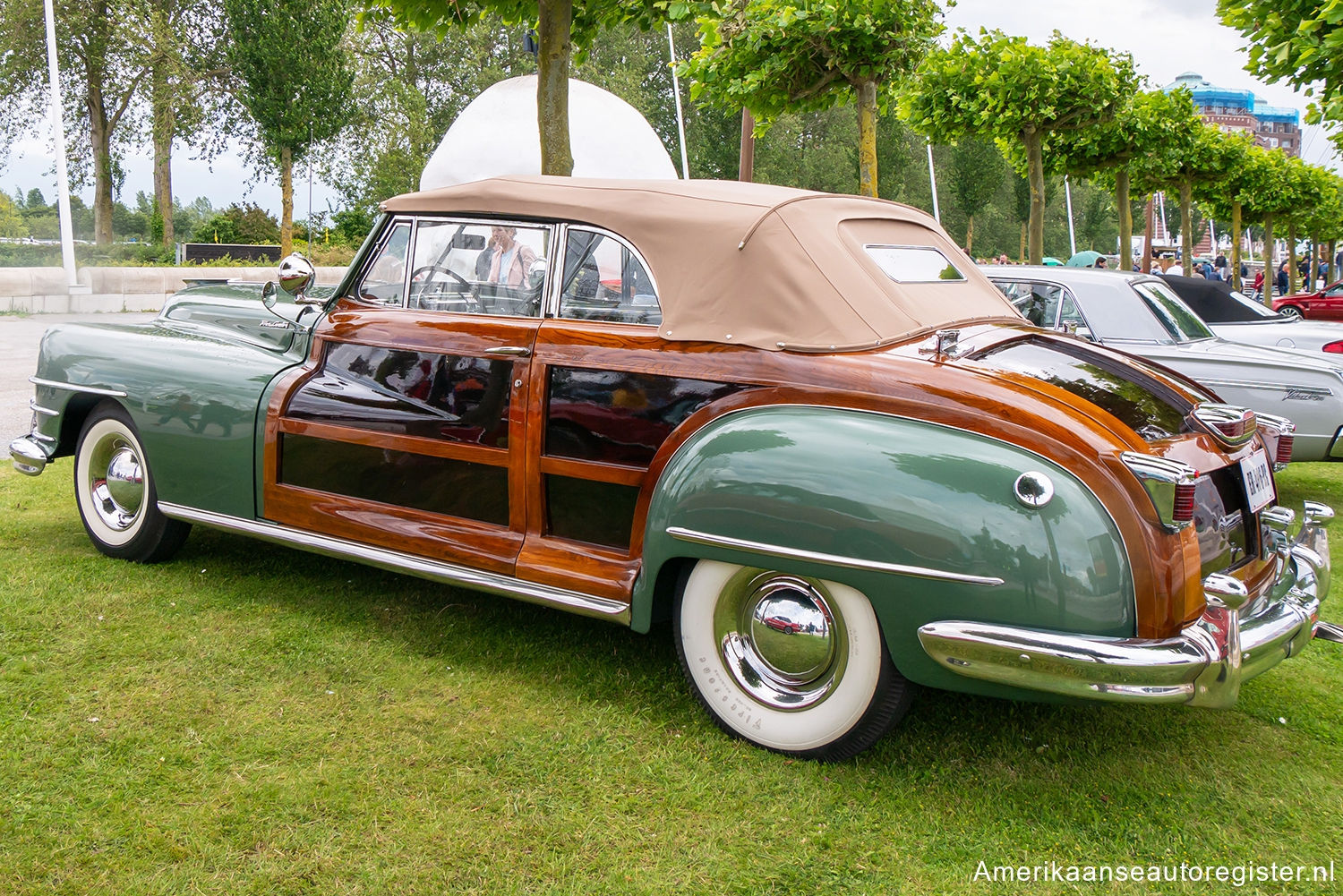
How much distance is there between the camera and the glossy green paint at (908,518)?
258cm

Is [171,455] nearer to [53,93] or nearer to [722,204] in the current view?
[722,204]

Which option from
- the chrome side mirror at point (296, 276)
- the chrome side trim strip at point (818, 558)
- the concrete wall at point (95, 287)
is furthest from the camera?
the concrete wall at point (95, 287)

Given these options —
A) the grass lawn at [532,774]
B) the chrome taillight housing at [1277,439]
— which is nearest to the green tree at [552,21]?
the grass lawn at [532,774]

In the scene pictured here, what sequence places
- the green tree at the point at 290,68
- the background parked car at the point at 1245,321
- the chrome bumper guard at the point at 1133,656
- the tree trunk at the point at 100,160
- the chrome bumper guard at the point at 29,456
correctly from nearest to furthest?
1. the chrome bumper guard at the point at 1133,656
2. the chrome bumper guard at the point at 29,456
3. the background parked car at the point at 1245,321
4. the green tree at the point at 290,68
5. the tree trunk at the point at 100,160

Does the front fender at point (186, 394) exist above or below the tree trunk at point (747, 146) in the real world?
below

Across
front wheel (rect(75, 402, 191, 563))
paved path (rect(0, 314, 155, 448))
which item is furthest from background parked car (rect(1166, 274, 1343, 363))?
paved path (rect(0, 314, 155, 448))

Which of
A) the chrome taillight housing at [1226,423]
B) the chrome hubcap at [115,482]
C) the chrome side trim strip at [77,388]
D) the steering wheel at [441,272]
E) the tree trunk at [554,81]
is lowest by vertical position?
the chrome hubcap at [115,482]

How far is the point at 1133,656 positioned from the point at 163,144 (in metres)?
34.1

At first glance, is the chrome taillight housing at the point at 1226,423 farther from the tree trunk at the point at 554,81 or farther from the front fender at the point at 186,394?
the tree trunk at the point at 554,81

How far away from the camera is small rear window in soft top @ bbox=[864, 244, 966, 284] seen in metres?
3.56

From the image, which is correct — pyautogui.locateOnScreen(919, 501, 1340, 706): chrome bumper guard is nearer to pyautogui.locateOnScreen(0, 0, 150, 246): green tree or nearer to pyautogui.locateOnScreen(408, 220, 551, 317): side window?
pyautogui.locateOnScreen(408, 220, 551, 317): side window

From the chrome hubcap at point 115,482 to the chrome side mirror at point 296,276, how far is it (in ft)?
3.42

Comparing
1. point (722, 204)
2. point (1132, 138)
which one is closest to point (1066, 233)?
point (1132, 138)

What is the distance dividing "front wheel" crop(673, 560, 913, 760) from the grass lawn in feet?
0.36
